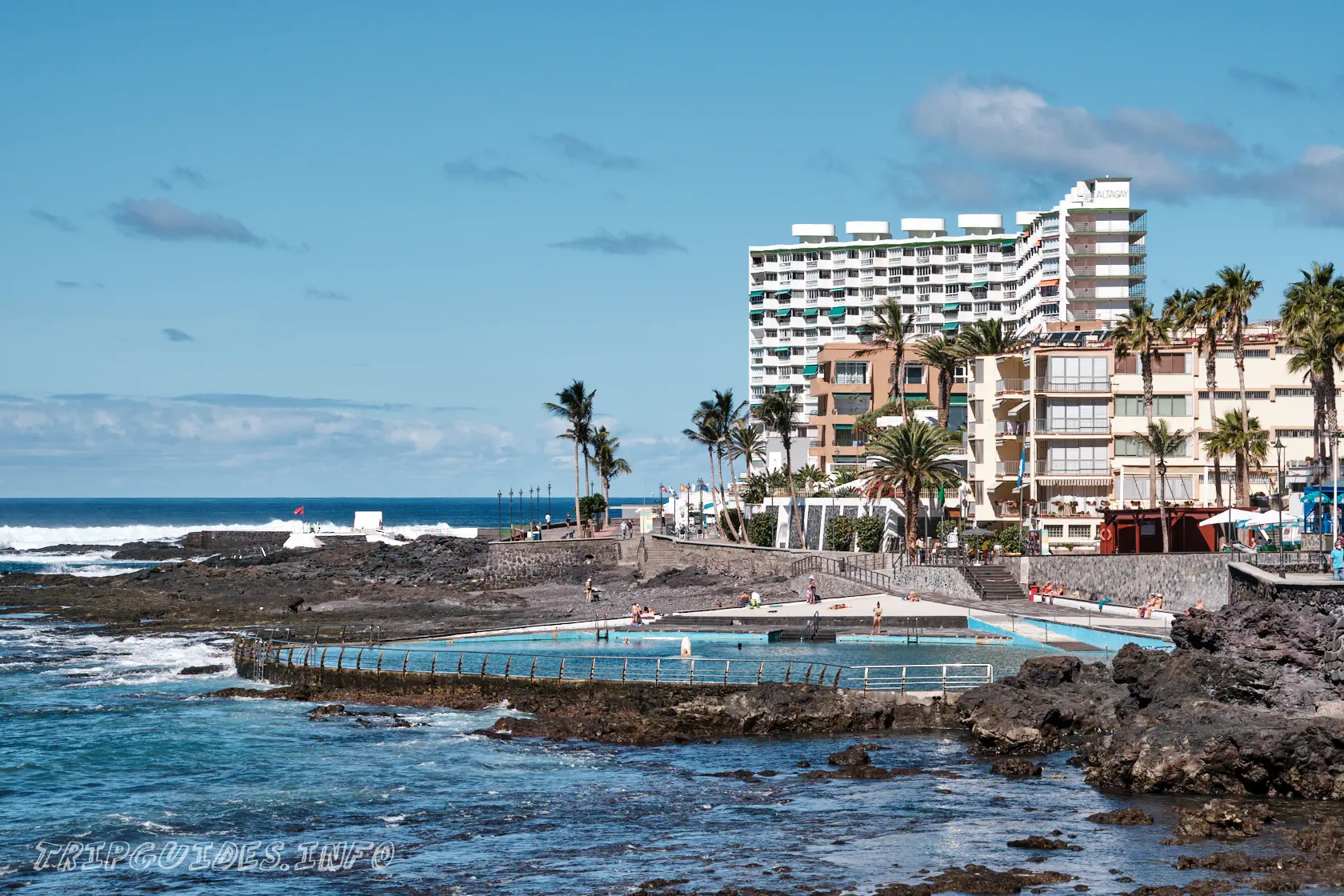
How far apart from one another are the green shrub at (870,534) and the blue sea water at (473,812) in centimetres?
4604

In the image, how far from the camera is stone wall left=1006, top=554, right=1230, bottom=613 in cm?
6084

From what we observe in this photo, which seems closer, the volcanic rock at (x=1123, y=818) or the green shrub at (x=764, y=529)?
the volcanic rock at (x=1123, y=818)

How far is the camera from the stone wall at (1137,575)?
60.8 m

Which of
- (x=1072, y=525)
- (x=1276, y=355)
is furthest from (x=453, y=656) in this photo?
(x=1276, y=355)

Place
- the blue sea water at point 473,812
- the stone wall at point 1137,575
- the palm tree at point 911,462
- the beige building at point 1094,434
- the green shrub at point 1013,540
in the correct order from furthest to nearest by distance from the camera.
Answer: the beige building at point 1094,434 → the palm tree at point 911,462 → the green shrub at point 1013,540 → the stone wall at point 1137,575 → the blue sea water at point 473,812

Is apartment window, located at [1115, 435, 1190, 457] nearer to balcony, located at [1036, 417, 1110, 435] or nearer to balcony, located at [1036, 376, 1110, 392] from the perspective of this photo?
balcony, located at [1036, 417, 1110, 435]

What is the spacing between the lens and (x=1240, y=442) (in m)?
77.6

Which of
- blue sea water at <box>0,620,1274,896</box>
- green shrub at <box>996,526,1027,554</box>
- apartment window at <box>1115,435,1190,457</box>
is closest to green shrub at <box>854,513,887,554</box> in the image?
green shrub at <box>996,526,1027,554</box>

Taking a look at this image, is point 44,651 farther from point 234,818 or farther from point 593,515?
point 593,515

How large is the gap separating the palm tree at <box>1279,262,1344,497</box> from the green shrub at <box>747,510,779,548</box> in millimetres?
36150

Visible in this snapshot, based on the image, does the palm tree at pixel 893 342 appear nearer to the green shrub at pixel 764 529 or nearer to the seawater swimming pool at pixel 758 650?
the green shrub at pixel 764 529

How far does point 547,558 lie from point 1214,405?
5391 centimetres

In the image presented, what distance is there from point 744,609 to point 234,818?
3758cm

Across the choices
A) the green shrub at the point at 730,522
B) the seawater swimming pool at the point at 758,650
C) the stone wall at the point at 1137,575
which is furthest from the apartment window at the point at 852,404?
the seawater swimming pool at the point at 758,650
